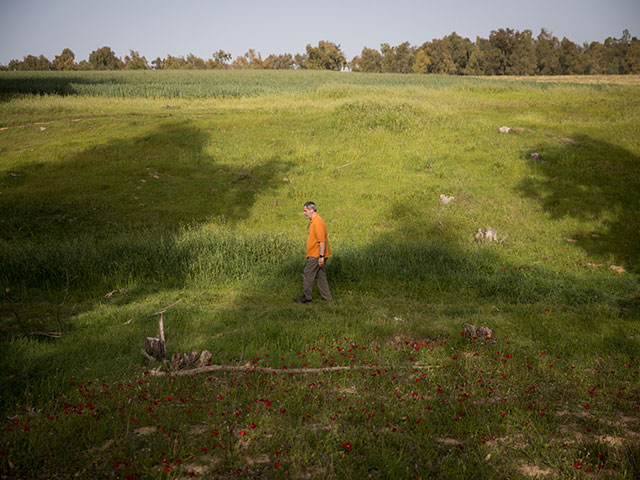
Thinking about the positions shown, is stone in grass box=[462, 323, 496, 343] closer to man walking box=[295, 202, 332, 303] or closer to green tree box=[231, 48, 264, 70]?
man walking box=[295, 202, 332, 303]

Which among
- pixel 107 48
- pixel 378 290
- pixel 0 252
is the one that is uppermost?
pixel 107 48

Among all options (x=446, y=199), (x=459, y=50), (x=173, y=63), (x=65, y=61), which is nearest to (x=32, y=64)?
(x=65, y=61)

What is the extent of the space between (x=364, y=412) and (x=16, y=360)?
5.27m

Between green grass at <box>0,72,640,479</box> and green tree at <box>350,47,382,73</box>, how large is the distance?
4841 inches

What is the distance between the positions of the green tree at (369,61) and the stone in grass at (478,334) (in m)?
145

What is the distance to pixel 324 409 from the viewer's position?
5879 mm

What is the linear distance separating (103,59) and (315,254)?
142m

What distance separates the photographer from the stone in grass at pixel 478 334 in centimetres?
821

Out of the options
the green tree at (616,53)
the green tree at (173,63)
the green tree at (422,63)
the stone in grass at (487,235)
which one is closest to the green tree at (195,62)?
the green tree at (173,63)

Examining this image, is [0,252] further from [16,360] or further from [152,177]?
[152,177]

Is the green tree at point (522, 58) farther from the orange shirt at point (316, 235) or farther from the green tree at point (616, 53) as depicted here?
the orange shirt at point (316, 235)

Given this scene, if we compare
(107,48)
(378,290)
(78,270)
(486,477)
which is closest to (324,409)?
(486,477)

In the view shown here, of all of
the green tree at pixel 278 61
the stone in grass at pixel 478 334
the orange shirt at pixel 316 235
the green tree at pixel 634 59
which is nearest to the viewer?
the stone in grass at pixel 478 334

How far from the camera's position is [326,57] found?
412ft
